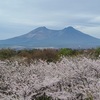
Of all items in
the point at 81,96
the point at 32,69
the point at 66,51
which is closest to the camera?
the point at 81,96

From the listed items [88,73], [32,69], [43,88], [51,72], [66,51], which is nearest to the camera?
[43,88]

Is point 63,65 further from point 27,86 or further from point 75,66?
point 27,86

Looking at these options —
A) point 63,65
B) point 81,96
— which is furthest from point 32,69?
point 81,96

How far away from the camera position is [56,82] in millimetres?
7824

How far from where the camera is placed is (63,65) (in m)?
9.47

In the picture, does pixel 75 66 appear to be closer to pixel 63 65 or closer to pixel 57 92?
pixel 63 65

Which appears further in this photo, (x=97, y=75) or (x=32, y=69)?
(x=32, y=69)

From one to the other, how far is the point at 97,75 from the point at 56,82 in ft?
3.98

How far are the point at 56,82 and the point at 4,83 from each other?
4.61ft

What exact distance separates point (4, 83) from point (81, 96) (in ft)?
7.07

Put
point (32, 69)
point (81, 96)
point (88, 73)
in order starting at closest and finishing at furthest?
point (81, 96)
point (88, 73)
point (32, 69)

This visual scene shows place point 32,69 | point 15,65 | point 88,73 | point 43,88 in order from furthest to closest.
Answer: point 15,65 < point 32,69 < point 88,73 < point 43,88

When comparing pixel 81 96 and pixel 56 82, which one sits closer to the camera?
pixel 81 96

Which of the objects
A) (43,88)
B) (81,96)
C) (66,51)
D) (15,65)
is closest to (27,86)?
(43,88)
